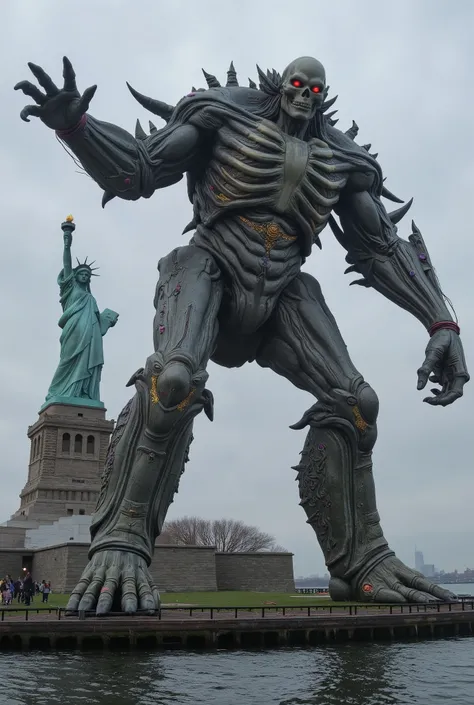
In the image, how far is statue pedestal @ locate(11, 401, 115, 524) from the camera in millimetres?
41250

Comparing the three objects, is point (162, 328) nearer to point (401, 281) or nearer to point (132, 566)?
point (132, 566)

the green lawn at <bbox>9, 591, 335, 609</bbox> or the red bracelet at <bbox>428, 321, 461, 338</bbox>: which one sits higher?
the red bracelet at <bbox>428, 321, 461, 338</bbox>

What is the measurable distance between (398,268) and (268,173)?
259 centimetres

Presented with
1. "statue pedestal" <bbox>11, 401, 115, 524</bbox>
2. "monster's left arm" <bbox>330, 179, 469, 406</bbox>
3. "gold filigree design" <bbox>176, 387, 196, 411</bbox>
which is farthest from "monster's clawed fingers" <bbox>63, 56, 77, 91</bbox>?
"statue pedestal" <bbox>11, 401, 115, 524</bbox>

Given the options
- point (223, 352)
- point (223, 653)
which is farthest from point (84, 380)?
point (223, 653)

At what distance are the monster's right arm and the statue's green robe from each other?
3373 centimetres

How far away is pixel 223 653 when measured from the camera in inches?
313

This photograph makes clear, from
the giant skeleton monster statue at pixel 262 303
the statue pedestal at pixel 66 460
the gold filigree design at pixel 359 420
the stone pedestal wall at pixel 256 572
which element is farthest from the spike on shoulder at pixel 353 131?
the statue pedestal at pixel 66 460

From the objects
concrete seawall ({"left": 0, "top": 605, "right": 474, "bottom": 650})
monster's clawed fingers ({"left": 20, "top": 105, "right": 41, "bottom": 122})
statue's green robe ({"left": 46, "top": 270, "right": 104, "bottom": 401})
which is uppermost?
statue's green robe ({"left": 46, "top": 270, "right": 104, "bottom": 401})

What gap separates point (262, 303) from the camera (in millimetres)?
10750

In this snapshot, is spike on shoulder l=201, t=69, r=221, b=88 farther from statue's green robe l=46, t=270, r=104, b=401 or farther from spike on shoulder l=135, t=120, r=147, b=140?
statue's green robe l=46, t=270, r=104, b=401

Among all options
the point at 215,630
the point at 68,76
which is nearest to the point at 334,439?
the point at 215,630

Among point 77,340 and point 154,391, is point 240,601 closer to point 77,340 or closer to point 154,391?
point 154,391

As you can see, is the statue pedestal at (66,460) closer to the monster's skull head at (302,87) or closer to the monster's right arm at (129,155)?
the monster's right arm at (129,155)
